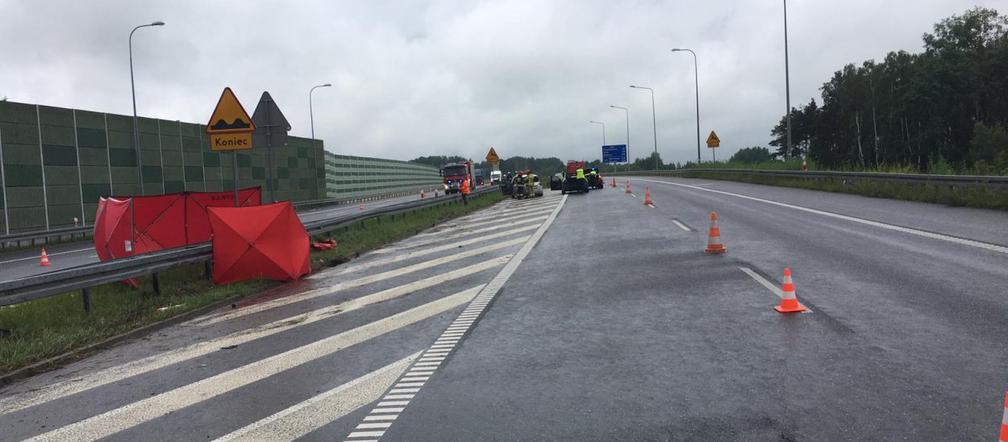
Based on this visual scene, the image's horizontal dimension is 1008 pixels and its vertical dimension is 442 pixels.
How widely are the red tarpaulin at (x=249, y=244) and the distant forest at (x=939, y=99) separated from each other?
56.6 meters

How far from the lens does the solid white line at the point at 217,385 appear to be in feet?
15.8

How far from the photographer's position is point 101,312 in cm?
913

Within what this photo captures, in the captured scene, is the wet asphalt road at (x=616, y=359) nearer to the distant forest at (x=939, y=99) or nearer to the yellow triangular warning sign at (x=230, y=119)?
the yellow triangular warning sign at (x=230, y=119)

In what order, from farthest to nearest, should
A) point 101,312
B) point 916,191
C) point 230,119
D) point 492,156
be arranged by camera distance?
point 492,156
point 916,191
point 230,119
point 101,312

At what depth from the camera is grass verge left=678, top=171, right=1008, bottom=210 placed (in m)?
18.1

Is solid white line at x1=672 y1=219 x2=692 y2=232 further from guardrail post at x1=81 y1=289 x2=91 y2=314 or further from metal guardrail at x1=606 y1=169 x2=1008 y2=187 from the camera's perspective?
guardrail post at x1=81 y1=289 x2=91 y2=314

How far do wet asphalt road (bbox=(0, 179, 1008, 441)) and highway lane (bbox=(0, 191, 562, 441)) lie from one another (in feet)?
0.10

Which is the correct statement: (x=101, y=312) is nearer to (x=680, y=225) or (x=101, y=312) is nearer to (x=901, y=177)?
(x=680, y=225)

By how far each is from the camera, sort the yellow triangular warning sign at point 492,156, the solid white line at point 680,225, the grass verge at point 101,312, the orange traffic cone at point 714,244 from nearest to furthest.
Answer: the grass verge at point 101,312
the orange traffic cone at point 714,244
the solid white line at point 680,225
the yellow triangular warning sign at point 492,156

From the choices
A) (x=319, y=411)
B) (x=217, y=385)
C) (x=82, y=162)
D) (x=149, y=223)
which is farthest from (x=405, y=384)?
(x=82, y=162)

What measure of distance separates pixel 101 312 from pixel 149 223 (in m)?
4.34

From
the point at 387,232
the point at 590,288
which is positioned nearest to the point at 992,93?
the point at 387,232

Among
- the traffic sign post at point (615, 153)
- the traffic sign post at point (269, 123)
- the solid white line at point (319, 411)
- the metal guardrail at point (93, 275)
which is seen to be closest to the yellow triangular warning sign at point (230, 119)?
the traffic sign post at point (269, 123)

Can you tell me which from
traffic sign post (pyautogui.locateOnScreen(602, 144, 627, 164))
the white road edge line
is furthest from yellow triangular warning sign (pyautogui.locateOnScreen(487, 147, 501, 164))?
traffic sign post (pyautogui.locateOnScreen(602, 144, 627, 164))
